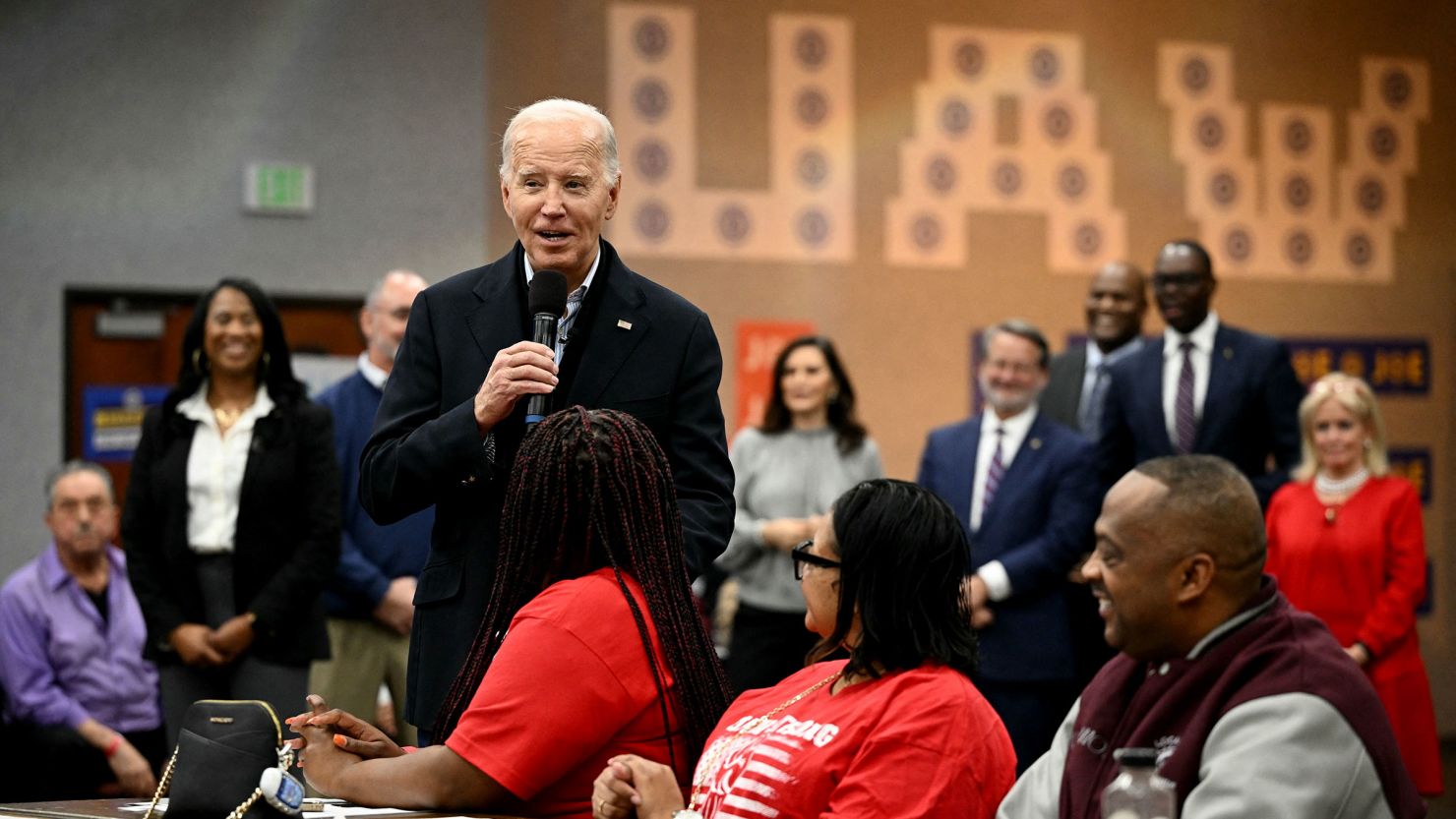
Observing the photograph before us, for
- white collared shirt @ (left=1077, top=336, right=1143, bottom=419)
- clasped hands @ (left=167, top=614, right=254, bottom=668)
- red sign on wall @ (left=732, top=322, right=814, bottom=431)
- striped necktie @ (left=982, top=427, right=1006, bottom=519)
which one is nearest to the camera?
clasped hands @ (left=167, top=614, right=254, bottom=668)

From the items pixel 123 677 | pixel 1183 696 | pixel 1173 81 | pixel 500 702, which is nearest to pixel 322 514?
pixel 123 677

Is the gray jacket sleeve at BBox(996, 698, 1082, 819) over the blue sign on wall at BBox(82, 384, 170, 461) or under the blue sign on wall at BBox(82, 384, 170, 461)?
under

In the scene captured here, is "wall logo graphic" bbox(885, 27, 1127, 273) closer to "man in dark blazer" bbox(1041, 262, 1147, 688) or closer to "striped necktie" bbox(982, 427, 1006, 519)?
Answer: "man in dark blazer" bbox(1041, 262, 1147, 688)

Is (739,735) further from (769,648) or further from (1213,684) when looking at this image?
(769,648)

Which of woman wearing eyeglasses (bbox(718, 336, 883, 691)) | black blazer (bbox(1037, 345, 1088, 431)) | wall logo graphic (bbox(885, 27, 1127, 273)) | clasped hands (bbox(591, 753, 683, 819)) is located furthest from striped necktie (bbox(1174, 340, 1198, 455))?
clasped hands (bbox(591, 753, 683, 819))

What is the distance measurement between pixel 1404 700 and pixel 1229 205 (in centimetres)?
384

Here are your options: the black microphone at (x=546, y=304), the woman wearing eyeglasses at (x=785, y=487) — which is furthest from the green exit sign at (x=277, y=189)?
the black microphone at (x=546, y=304)

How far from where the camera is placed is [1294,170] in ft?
26.7

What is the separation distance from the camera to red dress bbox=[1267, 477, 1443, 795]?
4.65 metres

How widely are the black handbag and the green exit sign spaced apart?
4990mm

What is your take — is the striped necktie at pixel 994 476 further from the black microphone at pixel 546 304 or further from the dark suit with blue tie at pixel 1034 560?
the black microphone at pixel 546 304

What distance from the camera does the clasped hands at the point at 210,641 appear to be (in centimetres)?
400

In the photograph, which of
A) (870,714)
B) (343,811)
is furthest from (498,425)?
(870,714)

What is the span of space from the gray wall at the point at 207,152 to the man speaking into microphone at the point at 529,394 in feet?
14.6
